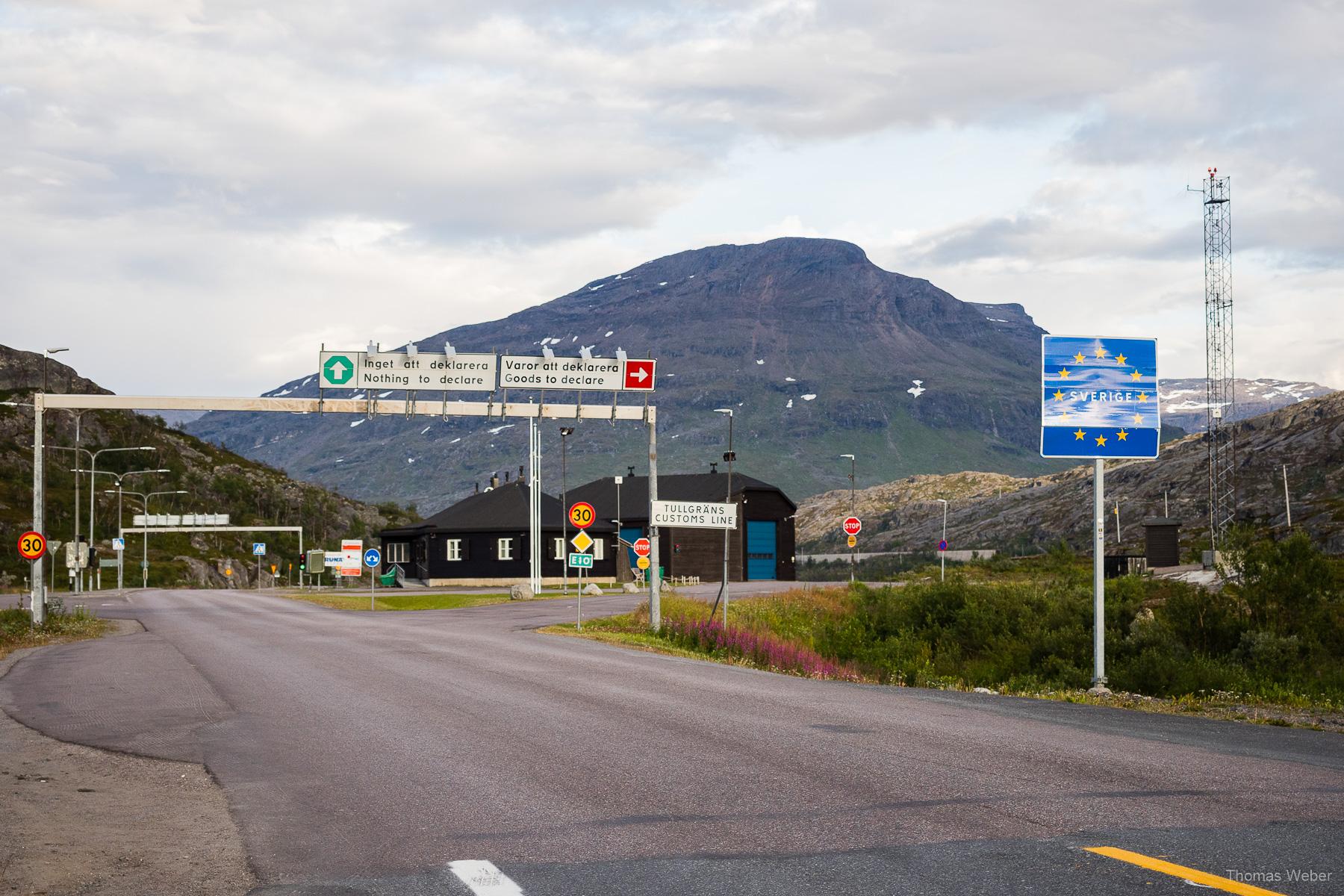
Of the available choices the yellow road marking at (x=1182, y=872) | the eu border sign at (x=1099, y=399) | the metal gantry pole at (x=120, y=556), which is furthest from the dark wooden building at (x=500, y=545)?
the yellow road marking at (x=1182, y=872)

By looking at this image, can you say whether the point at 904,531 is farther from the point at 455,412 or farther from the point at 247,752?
the point at 247,752

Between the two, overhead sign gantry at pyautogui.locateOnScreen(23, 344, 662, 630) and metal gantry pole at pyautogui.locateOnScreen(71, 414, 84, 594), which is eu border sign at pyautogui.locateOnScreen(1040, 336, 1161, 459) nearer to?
overhead sign gantry at pyautogui.locateOnScreen(23, 344, 662, 630)

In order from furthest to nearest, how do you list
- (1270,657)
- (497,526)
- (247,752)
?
(497,526) < (1270,657) < (247,752)

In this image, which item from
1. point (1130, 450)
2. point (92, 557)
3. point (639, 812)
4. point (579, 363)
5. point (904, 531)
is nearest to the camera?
point (639, 812)

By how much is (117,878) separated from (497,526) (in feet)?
272

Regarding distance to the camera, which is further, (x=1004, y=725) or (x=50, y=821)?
(x=1004, y=725)

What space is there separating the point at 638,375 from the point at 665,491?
62006mm

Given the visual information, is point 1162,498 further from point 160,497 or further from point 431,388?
point 431,388

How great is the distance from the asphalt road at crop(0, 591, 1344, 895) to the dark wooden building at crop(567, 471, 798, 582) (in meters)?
73.5

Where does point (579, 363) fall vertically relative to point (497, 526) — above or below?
above

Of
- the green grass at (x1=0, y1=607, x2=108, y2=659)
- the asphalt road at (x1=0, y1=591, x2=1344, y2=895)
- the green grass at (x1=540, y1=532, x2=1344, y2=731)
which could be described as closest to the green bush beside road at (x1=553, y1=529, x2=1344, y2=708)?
the green grass at (x1=540, y1=532, x2=1344, y2=731)

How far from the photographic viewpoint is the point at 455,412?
31344 mm

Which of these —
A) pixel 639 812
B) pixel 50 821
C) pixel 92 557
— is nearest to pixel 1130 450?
pixel 639 812

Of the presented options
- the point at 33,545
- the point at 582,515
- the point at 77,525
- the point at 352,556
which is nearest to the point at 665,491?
the point at 77,525
